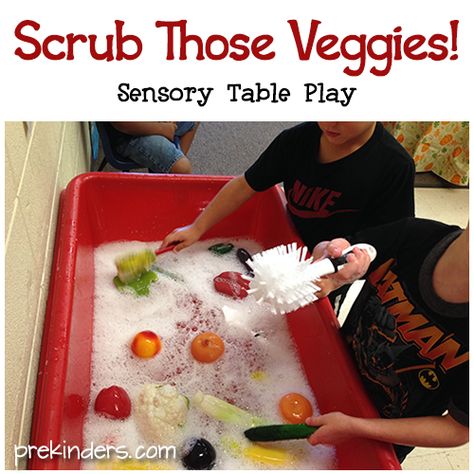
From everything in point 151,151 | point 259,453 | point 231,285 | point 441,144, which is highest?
point 441,144

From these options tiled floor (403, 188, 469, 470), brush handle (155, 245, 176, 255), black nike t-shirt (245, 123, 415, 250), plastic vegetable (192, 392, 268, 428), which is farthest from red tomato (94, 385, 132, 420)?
tiled floor (403, 188, 469, 470)

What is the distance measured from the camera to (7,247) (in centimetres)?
65

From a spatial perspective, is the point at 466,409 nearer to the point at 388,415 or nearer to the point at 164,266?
the point at 388,415

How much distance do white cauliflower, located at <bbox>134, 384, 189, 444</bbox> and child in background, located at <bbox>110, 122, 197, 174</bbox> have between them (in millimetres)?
757

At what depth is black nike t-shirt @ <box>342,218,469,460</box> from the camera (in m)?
0.64

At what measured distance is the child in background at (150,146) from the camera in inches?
55.6

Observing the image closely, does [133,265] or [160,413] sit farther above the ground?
[133,265]

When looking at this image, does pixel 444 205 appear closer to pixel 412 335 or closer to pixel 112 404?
pixel 412 335

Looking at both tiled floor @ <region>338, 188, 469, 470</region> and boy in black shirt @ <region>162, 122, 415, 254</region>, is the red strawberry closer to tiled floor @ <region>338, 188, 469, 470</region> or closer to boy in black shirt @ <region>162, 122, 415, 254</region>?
boy in black shirt @ <region>162, 122, 415, 254</region>

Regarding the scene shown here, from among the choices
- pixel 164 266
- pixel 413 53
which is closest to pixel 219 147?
pixel 164 266

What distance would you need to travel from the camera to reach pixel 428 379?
68cm

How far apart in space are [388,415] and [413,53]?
526mm

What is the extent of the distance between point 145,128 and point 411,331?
3.16 feet

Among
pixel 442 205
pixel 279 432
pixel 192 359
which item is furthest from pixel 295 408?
pixel 442 205
